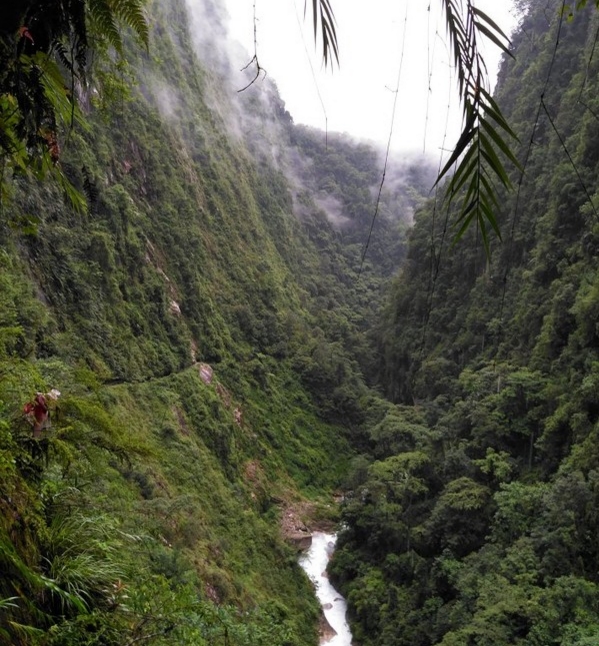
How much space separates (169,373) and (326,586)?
9456 millimetres

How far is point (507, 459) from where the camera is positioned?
15.4 metres

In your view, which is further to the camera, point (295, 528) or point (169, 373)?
point (169, 373)

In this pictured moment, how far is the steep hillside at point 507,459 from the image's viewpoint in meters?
10.8

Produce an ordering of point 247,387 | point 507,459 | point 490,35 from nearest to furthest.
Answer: point 490,35, point 507,459, point 247,387

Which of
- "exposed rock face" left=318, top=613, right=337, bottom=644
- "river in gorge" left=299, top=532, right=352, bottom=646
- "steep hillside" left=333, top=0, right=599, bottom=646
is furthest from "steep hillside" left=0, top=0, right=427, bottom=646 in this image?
"steep hillside" left=333, top=0, right=599, bottom=646

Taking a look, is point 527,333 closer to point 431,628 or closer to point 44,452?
point 431,628

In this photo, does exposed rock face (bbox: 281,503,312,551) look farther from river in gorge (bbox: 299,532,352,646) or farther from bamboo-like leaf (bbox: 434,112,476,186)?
bamboo-like leaf (bbox: 434,112,476,186)

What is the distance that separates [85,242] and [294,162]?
43.1 m

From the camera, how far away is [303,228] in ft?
162

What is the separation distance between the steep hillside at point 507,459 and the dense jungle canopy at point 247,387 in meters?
0.08

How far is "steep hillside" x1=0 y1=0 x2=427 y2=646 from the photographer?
2.51 metres

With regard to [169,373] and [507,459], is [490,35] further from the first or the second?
[169,373]

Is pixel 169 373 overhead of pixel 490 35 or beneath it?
overhead

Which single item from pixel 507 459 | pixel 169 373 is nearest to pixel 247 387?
pixel 169 373
